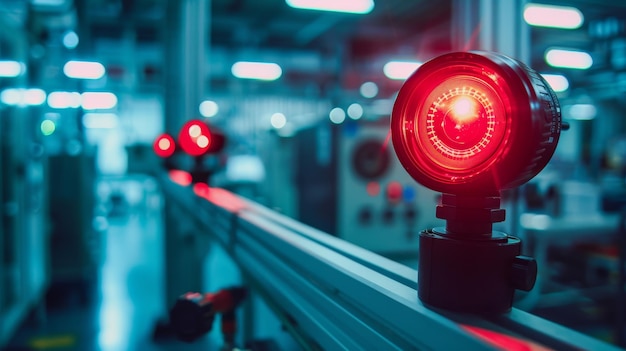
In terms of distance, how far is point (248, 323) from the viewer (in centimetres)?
185

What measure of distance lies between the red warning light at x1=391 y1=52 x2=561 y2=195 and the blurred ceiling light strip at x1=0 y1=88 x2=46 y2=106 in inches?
158

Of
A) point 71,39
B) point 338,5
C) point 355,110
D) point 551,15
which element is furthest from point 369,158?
point 71,39

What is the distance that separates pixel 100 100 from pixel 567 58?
30.3ft

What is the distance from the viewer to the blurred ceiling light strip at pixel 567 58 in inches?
257

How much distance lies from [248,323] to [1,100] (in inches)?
122

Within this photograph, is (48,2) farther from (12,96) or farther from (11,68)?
(12,96)

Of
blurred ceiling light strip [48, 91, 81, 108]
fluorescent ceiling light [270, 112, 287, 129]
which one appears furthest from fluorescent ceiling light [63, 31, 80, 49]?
fluorescent ceiling light [270, 112, 287, 129]

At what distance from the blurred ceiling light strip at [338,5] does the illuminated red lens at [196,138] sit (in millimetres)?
2107

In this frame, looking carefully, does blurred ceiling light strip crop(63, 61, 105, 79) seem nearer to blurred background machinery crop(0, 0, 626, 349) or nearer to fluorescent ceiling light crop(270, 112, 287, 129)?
blurred background machinery crop(0, 0, 626, 349)

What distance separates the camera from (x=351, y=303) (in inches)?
32.7

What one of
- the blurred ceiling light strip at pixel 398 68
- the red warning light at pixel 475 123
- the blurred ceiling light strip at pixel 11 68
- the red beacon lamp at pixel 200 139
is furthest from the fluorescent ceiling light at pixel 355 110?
the red warning light at pixel 475 123

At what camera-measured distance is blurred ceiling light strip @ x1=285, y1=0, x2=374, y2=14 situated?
13.1 ft

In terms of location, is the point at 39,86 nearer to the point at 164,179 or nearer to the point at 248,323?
the point at 164,179

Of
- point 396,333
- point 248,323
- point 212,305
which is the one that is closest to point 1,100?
point 248,323
